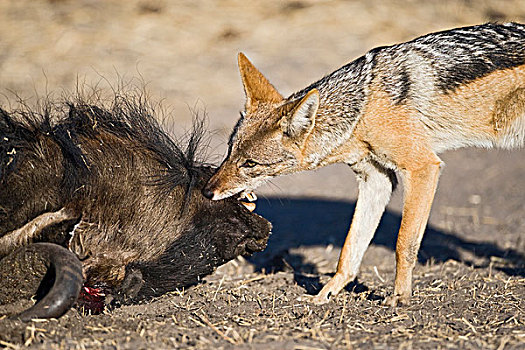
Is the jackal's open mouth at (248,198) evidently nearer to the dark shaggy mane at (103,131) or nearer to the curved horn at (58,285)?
the dark shaggy mane at (103,131)

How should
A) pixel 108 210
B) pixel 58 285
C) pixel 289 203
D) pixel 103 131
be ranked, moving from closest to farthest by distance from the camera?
pixel 58 285 → pixel 108 210 → pixel 103 131 → pixel 289 203

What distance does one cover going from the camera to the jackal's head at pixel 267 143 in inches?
200

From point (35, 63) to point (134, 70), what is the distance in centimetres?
224

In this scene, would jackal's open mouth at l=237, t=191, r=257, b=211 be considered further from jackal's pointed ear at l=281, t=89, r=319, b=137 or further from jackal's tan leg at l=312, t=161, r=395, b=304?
jackal's tan leg at l=312, t=161, r=395, b=304

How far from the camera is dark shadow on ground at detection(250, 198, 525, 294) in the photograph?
6.93 metres

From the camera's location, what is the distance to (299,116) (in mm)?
5125

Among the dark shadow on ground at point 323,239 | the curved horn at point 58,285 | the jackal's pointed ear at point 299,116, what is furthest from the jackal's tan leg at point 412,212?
the curved horn at point 58,285

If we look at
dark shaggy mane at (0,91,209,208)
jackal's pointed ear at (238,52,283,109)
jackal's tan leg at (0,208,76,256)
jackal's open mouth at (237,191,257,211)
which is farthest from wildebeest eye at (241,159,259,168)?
jackal's tan leg at (0,208,76,256)

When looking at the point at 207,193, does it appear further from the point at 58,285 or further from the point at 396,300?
the point at 396,300

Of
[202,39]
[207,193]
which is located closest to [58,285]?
[207,193]

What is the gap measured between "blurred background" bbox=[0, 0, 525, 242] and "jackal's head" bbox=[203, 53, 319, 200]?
5.95 metres

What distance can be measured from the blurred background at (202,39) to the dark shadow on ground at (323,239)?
6.63 ft

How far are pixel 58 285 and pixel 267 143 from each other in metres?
2.00

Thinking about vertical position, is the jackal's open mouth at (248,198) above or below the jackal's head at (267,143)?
below
